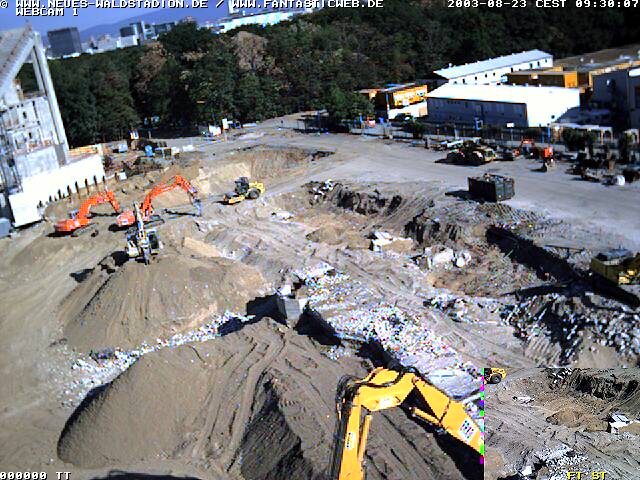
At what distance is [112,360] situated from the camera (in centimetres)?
2044

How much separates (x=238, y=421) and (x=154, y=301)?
684 cm

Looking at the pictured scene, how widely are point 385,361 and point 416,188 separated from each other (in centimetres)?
1537

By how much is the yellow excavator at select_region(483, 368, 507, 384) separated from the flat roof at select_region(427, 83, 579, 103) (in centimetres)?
2618

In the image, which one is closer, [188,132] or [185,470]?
[185,470]

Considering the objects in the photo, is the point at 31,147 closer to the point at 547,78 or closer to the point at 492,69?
the point at 547,78

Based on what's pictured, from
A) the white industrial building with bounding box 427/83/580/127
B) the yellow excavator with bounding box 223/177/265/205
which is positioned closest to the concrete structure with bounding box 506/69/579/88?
the white industrial building with bounding box 427/83/580/127

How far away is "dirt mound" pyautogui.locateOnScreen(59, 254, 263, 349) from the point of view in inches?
839

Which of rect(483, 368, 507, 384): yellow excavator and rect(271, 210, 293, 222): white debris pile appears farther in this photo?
rect(271, 210, 293, 222): white debris pile

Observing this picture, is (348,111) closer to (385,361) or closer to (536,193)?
(536,193)

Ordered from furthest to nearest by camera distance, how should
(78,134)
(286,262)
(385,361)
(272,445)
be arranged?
(78,134)
(286,262)
(385,361)
(272,445)

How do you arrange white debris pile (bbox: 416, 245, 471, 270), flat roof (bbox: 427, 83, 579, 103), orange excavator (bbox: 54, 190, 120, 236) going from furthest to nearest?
flat roof (bbox: 427, 83, 579, 103), orange excavator (bbox: 54, 190, 120, 236), white debris pile (bbox: 416, 245, 471, 270)

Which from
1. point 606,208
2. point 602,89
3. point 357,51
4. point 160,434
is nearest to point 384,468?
point 160,434

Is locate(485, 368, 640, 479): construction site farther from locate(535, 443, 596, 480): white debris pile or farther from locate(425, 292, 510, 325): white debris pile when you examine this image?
locate(425, 292, 510, 325): white debris pile

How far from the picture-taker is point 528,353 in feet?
59.2
